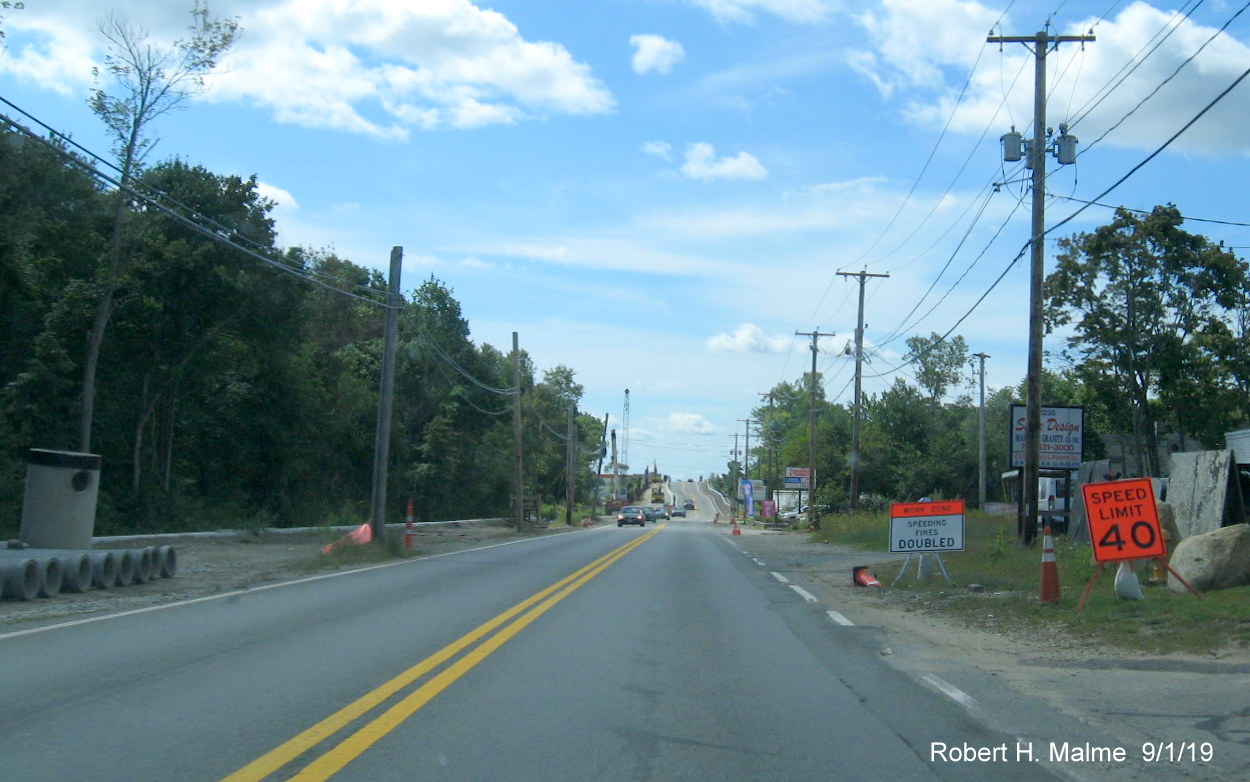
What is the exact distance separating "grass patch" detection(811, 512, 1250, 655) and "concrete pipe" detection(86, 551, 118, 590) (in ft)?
39.6

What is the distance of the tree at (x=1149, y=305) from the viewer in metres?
44.2

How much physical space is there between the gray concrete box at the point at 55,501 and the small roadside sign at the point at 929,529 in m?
13.9

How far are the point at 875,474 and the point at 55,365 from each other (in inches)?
2014

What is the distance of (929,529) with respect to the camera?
18.6 meters

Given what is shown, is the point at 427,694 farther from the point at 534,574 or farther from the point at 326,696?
the point at 534,574

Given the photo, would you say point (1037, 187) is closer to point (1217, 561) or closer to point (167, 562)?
point (1217, 561)

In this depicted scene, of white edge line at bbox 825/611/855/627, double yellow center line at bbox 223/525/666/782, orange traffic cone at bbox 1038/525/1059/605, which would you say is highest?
orange traffic cone at bbox 1038/525/1059/605

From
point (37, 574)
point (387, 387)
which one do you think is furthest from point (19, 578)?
point (387, 387)

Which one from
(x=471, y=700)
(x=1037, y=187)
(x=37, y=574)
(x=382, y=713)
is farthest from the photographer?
(x=1037, y=187)

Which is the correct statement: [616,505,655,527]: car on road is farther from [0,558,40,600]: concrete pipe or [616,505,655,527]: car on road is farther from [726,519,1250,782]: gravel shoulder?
[0,558,40,600]: concrete pipe

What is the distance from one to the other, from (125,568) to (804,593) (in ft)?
35.3

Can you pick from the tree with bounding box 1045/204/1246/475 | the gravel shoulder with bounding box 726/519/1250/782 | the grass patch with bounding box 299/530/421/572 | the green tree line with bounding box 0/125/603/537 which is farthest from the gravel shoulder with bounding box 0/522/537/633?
the tree with bounding box 1045/204/1246/475

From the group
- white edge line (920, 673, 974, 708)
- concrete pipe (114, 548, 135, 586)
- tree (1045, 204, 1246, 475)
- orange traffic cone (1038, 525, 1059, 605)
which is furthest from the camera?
tree (1045, 204, 1246, 475)

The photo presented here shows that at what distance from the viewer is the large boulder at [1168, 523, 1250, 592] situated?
13.1 metres
